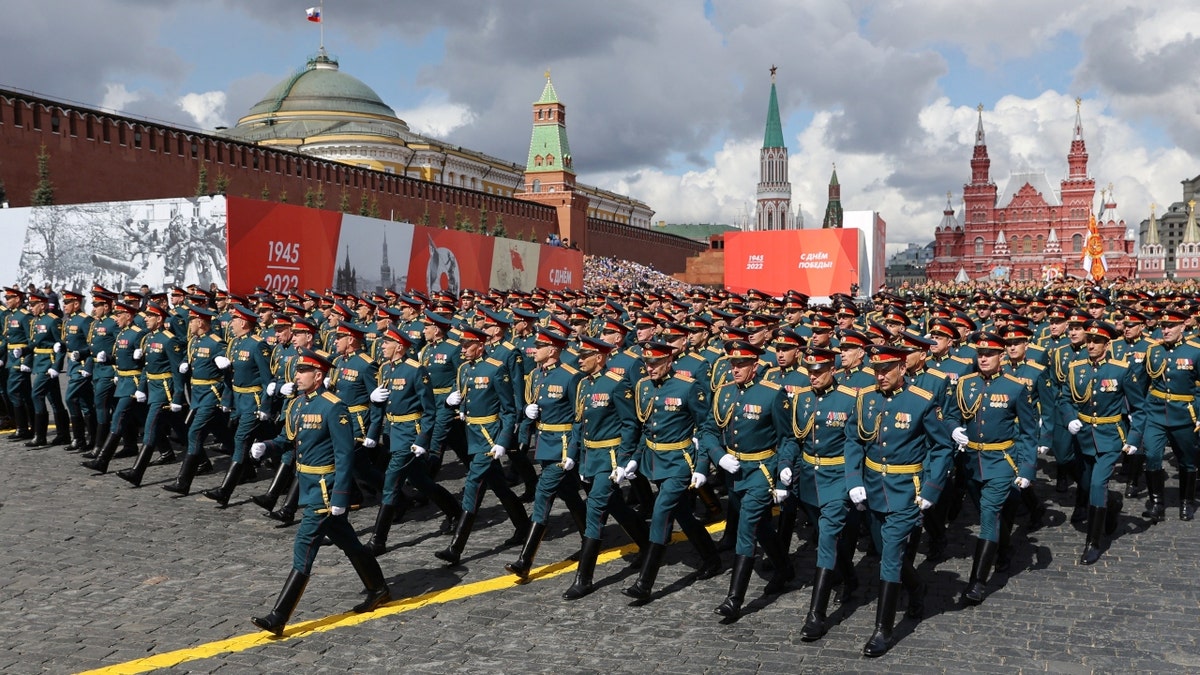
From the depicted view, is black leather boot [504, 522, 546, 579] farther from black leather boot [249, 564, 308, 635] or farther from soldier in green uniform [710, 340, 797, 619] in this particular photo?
black leather boot [249, 564, 308, 635]

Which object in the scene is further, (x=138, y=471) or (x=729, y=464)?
(x=138, y=471)

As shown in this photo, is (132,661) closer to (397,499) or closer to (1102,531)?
(397,499)

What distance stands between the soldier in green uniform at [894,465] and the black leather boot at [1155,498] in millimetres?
3709

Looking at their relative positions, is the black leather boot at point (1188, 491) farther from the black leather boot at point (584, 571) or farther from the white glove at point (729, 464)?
the black leather boot at point (584, 571)

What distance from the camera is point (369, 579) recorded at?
6660mm

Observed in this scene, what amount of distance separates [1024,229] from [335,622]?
12305cm

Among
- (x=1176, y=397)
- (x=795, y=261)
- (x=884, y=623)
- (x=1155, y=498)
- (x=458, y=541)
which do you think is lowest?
(x=884, y=623)

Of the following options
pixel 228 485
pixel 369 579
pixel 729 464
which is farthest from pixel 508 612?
pixel 228 485

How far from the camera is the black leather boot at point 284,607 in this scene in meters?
6.05

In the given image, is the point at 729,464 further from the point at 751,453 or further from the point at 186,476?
the point at 186,476

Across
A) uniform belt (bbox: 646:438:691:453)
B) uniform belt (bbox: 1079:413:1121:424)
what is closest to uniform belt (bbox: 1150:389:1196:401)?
uniform belt (bbox: 1079:413:1121:424)

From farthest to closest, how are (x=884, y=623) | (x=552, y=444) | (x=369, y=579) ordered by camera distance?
(x=552, y=444) < (x=369, y=579) < (x=884, y=623)

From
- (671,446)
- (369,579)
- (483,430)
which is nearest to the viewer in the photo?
(369,579)

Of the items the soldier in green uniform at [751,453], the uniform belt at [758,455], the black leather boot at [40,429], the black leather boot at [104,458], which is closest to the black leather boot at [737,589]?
the soldier in green uniform at [751,453]
